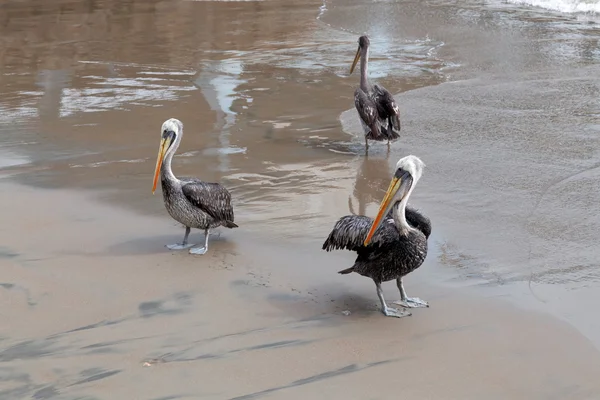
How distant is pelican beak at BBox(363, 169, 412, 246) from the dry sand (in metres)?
0.52

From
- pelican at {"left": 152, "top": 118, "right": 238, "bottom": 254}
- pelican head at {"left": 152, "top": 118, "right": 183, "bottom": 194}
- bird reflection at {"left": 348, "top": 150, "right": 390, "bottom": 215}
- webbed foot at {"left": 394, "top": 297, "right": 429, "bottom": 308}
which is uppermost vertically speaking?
pelican head at {"left": 152, "top": 118, "right": 183, "bottom": 194}

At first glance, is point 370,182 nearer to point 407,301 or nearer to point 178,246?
point 178,246

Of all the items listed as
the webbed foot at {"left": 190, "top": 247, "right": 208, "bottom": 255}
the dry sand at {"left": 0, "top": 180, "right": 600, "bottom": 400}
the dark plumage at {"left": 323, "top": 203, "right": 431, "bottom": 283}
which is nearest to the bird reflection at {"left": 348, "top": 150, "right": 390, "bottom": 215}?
the dry sand at {"left": 0, "top": 180, "right": 600, "bottom": 400}

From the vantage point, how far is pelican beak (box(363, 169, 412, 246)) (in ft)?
16.0

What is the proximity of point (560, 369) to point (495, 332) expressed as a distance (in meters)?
0.48

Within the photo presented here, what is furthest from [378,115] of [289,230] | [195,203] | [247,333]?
[247,333]

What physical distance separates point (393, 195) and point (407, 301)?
2.09 ft

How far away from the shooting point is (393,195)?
16.1 ft

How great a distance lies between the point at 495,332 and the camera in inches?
185

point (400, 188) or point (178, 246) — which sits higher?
point (400, 188)

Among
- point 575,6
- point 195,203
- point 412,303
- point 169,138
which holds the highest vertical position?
point 169,138

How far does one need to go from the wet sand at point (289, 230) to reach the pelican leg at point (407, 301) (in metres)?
0.09

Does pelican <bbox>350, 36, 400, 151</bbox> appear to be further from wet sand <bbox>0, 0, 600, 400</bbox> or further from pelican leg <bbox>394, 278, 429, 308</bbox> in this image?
pelican leg <bbox>394, 278, 429, 308</bbox>

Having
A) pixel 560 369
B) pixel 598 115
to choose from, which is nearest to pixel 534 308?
pixel 560 369
